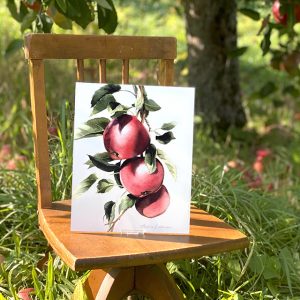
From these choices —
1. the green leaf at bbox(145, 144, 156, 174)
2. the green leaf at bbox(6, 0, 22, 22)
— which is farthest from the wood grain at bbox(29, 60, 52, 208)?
the green leaf at bbox(6, 0, 22, 22)

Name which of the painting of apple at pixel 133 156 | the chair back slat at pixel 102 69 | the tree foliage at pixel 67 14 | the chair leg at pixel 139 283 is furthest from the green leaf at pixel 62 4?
the chair leg at pixel 139 283

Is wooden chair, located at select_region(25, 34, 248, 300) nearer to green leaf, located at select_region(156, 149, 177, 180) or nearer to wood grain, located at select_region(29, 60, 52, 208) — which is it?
wood grain, located at select_region(29, 60, 52, 208)

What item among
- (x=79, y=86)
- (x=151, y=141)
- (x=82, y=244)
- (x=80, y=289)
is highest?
(x=79, y=86)

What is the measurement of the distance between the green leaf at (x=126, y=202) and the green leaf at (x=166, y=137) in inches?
6.2

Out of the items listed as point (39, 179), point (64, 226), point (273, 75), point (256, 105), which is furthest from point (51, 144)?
point (273, 75)

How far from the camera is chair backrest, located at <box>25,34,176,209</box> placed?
2008 mm

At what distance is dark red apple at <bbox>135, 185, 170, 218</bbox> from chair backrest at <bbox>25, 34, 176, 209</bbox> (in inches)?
13.3

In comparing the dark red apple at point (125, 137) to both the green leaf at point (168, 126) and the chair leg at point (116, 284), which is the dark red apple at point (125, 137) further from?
the chair leg at point (116, 284)

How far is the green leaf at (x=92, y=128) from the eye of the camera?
6.05 feet

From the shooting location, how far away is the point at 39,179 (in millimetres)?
2047

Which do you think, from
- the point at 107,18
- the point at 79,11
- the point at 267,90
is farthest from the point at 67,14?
the point at 267,90

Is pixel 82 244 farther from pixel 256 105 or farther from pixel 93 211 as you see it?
pixel 256 105

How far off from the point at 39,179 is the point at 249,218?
2.52 ft

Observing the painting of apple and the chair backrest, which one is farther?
the chair backrest
